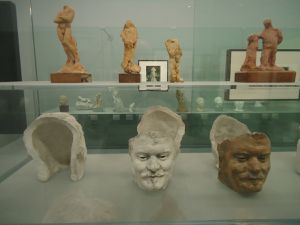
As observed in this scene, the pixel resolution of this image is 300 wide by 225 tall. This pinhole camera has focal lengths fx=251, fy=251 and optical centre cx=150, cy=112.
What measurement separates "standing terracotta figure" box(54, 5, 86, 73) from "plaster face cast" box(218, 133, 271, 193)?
0.74 m

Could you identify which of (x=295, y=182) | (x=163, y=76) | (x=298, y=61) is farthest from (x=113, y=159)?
(x=298, y=61)

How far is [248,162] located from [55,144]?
81 cm

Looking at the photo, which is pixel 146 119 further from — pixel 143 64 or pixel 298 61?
pixel 298 61

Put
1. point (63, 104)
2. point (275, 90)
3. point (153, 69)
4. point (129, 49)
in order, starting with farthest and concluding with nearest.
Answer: point (153, 69)
point (63, 104)
point (129, 49)
point (275, 90)

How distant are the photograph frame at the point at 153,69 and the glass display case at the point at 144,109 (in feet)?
0.15

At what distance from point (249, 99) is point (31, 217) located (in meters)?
0.96

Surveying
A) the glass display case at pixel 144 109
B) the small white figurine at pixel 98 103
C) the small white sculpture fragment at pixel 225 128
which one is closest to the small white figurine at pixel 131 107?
the glass display case at pixel 144 109

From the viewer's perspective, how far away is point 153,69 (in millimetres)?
1505

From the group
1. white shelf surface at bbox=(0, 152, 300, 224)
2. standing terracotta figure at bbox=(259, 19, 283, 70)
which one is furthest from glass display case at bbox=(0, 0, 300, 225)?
standing terracotta figure at bbox=(259, 19, 283, 70)

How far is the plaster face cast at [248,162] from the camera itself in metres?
0.83

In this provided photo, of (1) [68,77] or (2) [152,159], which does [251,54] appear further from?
(1) [68,77]

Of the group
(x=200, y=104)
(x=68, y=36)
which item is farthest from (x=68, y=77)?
(x=200, y=104)

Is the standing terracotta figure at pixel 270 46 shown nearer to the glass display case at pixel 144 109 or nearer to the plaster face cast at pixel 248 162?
the glass display case at pixel 144 109

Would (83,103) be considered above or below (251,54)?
below
